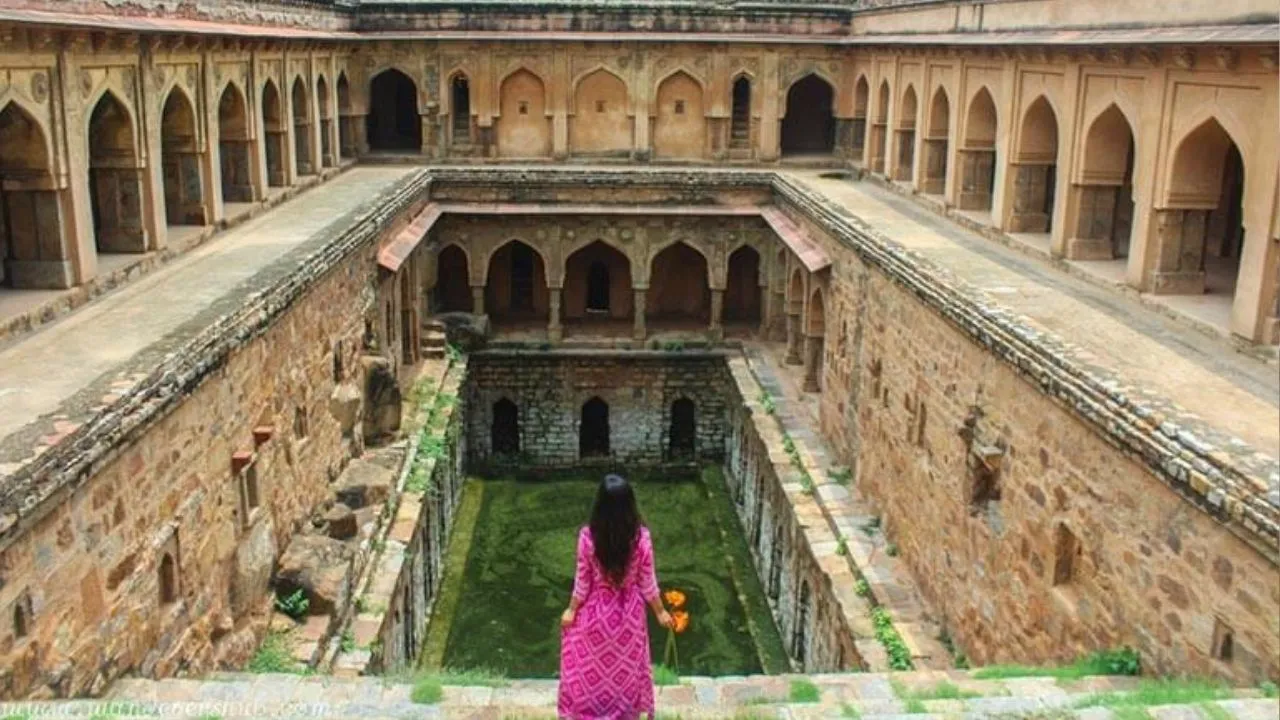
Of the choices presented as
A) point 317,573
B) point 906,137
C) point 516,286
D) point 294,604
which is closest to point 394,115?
point 516,286

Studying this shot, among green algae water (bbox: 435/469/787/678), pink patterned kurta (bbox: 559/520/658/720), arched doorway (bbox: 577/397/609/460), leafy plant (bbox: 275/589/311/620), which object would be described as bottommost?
green algae water (bbox: 435/469/787/678)

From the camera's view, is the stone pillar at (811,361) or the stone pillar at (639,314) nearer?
the stone pillar at (811,361)

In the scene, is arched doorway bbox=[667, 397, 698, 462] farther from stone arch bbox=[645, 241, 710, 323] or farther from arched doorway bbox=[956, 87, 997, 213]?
arched doorway bbox=[956, 87, 997, 213]

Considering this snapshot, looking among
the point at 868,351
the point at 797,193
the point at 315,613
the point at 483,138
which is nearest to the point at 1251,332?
the point at 868,351

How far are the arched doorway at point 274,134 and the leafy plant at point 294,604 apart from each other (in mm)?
8643

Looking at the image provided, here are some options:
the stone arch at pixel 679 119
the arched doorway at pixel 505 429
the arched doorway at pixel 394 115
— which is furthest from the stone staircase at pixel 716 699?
the arched doorway at pixel 394 115

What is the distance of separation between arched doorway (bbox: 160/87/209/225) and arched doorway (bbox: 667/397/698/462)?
9642mm

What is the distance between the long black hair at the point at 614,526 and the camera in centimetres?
540

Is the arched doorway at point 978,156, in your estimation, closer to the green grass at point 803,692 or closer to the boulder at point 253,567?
the boulder at point 253,567

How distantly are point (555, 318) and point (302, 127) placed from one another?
5.20 m

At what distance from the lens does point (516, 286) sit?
23.4 metres

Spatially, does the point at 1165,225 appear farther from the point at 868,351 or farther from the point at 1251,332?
the point at 868,351

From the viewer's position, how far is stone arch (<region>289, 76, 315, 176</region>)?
19453 mm

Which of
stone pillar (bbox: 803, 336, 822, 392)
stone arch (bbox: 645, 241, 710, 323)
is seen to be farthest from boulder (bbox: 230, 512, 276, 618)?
stone arch (bbox: 645, 241, 710, 323)
